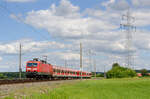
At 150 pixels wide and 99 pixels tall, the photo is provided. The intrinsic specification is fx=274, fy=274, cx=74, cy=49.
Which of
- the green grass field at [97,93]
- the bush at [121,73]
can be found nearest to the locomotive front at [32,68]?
the green grass field at [97,93]

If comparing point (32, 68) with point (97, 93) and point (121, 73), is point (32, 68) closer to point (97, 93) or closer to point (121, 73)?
point (97, 93)

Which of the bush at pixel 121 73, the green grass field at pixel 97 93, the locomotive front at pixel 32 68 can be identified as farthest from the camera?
the bush at pixel 121 73

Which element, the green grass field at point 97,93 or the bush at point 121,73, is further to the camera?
the bush at point 121,73

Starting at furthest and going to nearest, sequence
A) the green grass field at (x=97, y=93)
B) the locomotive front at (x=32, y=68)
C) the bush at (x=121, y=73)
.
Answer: the bush at (x=121, y=73) < the locomotive front at (x=32, y=68) < the green grass field at (x=97, y=93)

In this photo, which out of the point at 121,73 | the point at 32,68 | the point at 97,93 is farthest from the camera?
the point at 121,73

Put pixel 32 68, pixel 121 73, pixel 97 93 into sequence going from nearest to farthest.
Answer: pixel 97 93 → pixel 32 68 → pixel 121 73

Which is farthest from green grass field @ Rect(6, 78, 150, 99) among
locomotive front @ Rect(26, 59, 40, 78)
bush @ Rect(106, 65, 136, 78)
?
bush @ Rect(106, 65, 136, 78)

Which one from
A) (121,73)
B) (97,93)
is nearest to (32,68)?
(97,93)

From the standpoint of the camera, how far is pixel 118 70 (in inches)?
3541

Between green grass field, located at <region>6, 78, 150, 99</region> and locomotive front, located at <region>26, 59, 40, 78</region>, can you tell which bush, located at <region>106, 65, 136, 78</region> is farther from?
green grass field, located at <region>6, 78, 150, 99</region>

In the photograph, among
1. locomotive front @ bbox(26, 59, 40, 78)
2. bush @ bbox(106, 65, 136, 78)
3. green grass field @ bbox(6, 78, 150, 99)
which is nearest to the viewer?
green grass field @ bbox(6, 78, 150, 99)

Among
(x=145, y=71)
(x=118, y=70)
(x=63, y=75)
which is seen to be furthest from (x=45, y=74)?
(x=145, y=71)

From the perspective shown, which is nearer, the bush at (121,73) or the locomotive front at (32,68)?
the locomotive front at (32,68)

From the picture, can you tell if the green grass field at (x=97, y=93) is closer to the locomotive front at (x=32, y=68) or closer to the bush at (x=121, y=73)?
the locomotive front at (x=32, y=68)
